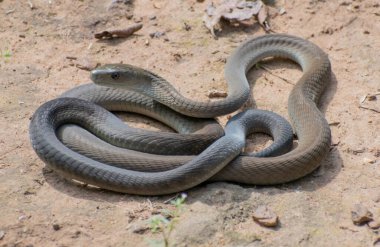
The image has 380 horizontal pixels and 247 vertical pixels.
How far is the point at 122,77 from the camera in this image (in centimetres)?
746

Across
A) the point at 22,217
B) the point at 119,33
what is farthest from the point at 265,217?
the point at 119,33

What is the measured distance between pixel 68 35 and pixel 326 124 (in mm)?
4019

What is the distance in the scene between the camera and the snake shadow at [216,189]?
6.24 meters

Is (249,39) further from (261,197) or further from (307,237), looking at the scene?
(307,237)

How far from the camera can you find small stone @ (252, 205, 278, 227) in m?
5.90

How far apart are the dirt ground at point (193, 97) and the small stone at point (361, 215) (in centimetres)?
6

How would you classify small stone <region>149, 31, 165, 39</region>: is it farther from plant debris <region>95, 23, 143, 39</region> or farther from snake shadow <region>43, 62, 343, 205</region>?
snake shadow <region>43, 62, 343, 205</region>

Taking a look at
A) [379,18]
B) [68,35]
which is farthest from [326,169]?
[68,35]

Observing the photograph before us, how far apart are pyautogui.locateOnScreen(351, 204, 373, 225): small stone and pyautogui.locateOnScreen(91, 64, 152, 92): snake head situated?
2.80 meters

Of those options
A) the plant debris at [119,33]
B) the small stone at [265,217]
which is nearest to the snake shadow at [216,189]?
the small stone at [265,217]

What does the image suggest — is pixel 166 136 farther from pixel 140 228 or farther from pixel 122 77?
pixel 140 228

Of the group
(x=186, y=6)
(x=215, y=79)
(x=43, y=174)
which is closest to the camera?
(x=43, y=174)

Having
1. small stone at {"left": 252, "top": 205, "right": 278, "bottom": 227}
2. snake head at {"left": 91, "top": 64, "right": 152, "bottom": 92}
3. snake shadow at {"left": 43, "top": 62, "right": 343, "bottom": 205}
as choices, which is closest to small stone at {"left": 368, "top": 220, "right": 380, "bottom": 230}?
snake shadow at {"left": 43, "top": 62, "right": 343, "bottom": 205}

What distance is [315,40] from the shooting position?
9.15 metres
